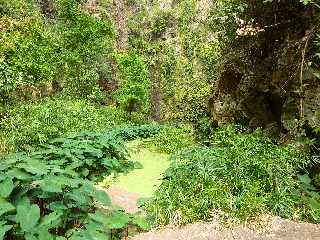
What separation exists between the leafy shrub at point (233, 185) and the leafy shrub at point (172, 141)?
5.10m

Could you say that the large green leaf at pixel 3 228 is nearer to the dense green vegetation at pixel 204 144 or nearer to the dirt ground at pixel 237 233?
the dense green vegetation at pixel 204 144

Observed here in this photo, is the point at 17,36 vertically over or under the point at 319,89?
over

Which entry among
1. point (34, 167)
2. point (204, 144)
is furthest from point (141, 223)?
point (204, 144)

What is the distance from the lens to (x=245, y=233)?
508cm

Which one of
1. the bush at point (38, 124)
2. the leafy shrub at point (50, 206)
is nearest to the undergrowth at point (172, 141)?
the bush at point (38, 124)

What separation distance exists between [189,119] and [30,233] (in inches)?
423

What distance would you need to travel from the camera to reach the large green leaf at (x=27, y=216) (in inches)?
165

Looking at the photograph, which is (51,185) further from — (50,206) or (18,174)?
(18,174)

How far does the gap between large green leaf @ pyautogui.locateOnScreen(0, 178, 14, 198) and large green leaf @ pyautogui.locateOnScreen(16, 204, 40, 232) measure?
198 millimetres

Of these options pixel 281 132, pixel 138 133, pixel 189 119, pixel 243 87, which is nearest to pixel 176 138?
pixel 189 119

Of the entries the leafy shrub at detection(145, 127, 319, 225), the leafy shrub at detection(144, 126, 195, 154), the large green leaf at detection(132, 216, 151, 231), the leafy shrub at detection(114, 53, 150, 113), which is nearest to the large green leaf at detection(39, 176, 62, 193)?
the large green leaf at detection(132, 216, 151, 231)

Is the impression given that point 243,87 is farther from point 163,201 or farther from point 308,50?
point 163,201

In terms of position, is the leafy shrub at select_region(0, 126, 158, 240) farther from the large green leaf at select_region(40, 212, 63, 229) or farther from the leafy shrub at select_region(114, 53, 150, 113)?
the leafy shrub at select_region(114, 53, 150, 113)

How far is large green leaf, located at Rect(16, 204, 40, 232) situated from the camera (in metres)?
4.18
